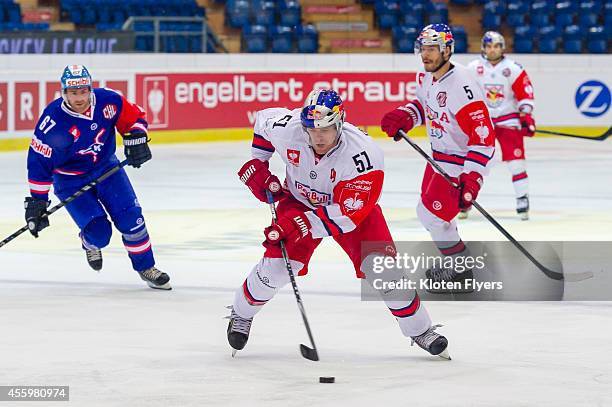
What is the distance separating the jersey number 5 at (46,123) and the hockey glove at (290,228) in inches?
81.2

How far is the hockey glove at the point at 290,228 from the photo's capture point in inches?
184

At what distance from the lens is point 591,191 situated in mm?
10820

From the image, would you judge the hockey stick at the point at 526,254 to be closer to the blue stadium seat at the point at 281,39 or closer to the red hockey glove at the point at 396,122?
the red hockey glove at the point at 396,122

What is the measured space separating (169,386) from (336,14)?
12.4 meters

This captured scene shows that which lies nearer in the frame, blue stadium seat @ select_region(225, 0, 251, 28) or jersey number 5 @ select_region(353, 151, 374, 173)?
jersey number 5 @ select_region(353, 151, 374, 173)

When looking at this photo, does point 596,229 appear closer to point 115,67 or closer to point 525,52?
point 115,67

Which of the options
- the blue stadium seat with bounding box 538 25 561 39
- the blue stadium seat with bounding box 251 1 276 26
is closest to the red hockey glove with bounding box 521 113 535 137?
the blue stadium seat with bounding box 251 1 276 26

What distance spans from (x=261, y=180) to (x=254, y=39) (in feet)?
34.5

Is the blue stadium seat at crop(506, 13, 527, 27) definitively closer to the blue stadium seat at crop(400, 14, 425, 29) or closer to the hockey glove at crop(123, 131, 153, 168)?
the blue stadium seat at crop(400, 14, 425, 29)

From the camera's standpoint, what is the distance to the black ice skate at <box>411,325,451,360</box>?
480 centimetres

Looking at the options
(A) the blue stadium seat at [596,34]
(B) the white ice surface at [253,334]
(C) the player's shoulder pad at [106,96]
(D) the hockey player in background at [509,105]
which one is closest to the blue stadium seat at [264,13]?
(A) the blue stadium seat at [596,34]

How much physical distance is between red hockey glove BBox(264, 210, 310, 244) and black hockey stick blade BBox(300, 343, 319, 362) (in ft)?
1.36

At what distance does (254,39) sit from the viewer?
50.5 ft

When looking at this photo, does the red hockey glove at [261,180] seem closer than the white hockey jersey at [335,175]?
No
